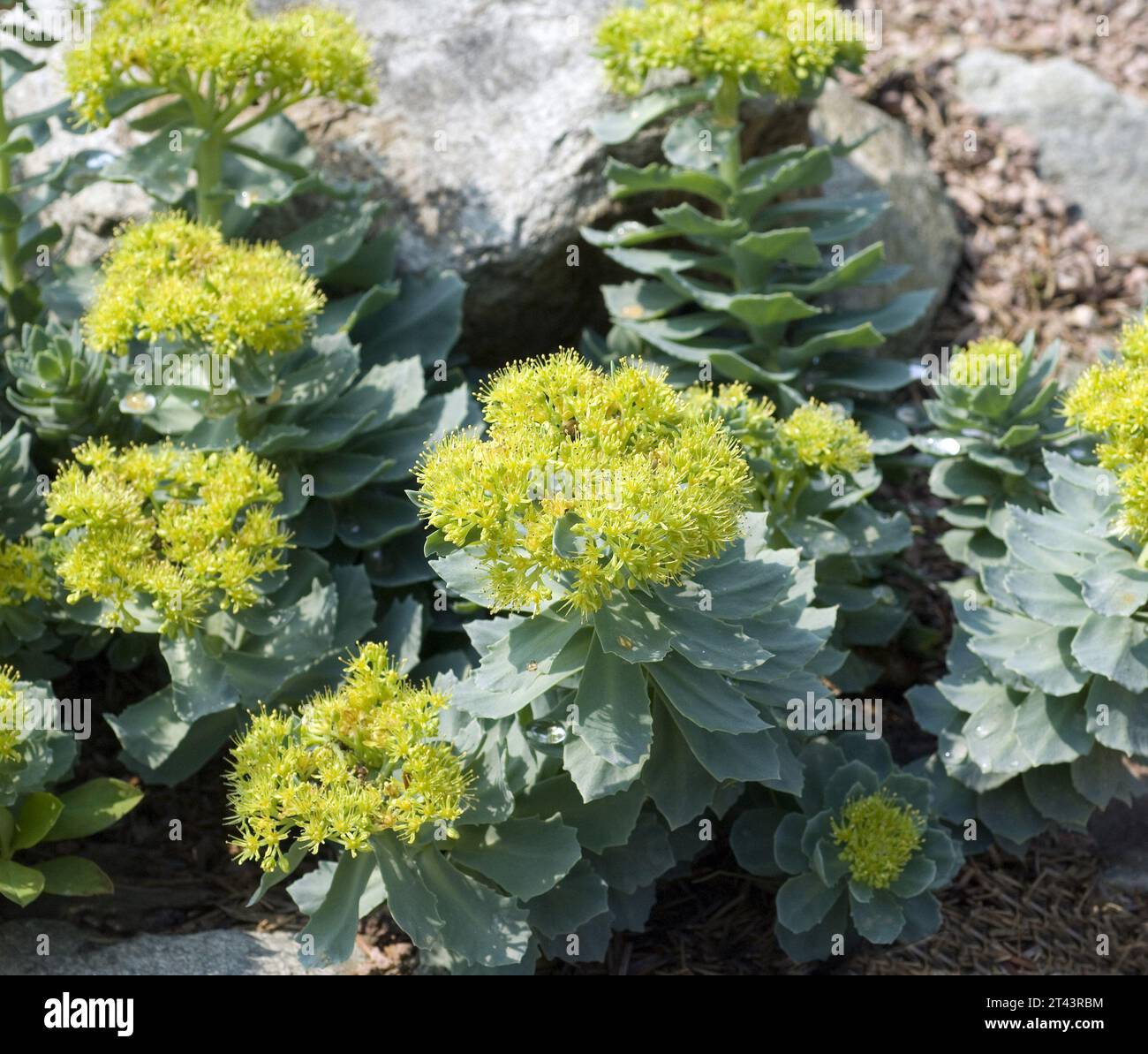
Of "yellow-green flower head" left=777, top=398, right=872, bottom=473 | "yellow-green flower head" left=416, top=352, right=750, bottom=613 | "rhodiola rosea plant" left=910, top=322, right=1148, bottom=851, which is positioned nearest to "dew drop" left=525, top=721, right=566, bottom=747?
"yellow-green flower head" left=416, top=352, right=750, bottom=613

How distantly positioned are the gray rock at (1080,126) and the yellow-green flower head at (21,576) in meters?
4.88

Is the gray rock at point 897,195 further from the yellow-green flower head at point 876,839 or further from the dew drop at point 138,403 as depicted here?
the dew drop at point 138,403

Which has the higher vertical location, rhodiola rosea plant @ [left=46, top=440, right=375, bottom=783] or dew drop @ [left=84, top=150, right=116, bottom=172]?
dew drop @ [left=84, top=150, right=116, bottom=172]

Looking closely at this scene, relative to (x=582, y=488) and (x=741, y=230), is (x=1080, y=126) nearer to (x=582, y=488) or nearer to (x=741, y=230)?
(x=741, y=230)

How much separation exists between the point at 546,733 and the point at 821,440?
114 centimetres

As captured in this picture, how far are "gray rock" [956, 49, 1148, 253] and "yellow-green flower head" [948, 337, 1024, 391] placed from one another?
91.9 inches

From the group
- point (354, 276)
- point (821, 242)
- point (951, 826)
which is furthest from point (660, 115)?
point (951, 826)

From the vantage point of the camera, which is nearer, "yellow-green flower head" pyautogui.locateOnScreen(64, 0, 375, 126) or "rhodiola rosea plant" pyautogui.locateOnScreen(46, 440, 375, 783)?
"rhodiola rosea plant" pyautogui.locateOnScreen(46, 440, 375, 783)

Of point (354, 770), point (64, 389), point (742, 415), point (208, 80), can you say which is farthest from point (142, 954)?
point (208, 80)

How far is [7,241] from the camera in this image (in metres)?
4.63

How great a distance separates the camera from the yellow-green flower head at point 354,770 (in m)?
3.05

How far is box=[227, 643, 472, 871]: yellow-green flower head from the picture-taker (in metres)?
3.05

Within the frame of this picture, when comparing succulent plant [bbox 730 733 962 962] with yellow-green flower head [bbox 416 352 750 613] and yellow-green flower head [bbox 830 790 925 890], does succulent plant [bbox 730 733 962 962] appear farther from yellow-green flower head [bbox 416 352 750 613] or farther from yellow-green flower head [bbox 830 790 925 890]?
yellow-green flower head [bbox 416 352 750 613]

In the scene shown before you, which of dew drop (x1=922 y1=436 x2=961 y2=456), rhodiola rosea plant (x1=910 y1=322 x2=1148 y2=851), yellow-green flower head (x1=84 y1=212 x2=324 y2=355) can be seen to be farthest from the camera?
dew drop (x1=922 y1=436 x2=961 y2=456)
